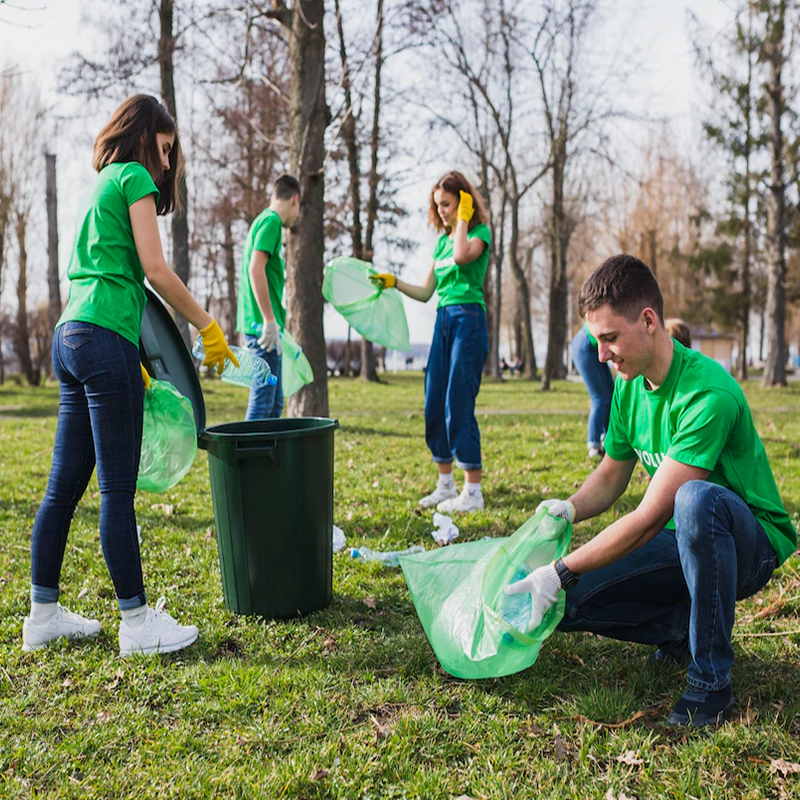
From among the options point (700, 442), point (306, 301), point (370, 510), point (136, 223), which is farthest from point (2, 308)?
point (700, 442)

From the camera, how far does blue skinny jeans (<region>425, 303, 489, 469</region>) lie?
14.1 ft

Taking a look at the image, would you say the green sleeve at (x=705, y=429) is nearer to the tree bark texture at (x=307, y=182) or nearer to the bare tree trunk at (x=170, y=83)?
the tree bark texture at (x=307, y=182)

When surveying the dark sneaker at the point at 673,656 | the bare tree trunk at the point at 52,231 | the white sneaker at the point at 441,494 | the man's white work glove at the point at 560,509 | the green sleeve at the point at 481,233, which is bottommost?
the dark sneaker at the point at 673,656

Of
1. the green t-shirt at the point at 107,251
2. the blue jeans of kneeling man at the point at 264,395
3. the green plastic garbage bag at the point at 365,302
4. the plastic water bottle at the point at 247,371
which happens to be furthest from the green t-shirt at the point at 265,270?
the green t-shirt at the point at 107,251

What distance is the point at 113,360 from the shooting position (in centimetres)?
240

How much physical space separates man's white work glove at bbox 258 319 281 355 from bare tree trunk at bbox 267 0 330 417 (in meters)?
2.56

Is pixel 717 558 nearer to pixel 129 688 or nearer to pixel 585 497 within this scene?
pixel 585 497

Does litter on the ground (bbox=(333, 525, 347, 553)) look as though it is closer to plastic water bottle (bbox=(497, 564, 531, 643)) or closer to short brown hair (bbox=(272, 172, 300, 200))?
plastic water bottle (bbox=(497, 564, 531, 643))

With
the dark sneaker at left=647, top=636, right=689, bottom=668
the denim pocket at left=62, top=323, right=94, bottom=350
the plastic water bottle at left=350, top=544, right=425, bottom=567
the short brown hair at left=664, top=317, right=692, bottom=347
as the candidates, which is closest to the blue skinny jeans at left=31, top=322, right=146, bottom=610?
the denim pocket at left=62, top=323, right=94, bottom=350

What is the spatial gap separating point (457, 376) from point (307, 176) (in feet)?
11.9

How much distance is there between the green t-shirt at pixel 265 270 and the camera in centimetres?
463

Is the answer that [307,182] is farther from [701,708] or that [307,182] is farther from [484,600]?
[701,708]

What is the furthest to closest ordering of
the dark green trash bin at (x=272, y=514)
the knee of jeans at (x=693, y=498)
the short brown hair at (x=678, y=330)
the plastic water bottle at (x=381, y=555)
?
1. the short brown hair at (x=678, y=330)
2. the plastic water bottle at (x=381, y=555)
3. the dark green trash bin at (x=272, y=514)
4. the knee of jeans at (x=693, y=498)

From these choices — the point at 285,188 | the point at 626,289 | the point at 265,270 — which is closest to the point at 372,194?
the point at 285,188
